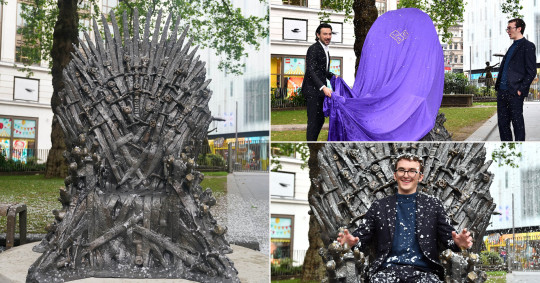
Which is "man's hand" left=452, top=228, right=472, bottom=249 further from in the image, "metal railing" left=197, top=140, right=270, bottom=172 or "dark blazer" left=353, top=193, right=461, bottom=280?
"metal railing" left=197, top=140, right=270, bottom=172

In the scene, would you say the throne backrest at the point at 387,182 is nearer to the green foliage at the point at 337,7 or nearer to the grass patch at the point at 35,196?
the green foliage at the point at 337,7

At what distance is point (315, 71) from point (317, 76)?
0.23 ft

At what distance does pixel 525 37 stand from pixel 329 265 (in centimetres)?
506

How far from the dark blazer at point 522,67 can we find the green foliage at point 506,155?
497 centimetres

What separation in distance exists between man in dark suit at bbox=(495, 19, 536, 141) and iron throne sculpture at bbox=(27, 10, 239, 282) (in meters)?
3.80

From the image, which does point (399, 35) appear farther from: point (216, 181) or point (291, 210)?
point (216, 181)

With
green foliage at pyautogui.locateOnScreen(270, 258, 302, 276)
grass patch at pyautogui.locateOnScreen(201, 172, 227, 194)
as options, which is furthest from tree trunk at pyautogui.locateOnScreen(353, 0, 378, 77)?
grass patch at pyautogui.locateOnScreen(201, 172, 227, 194)

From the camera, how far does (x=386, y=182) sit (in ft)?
18.5

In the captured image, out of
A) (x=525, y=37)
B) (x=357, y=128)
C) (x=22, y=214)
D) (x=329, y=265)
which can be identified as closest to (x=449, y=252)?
(x=329, y=265)

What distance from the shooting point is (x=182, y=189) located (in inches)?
236

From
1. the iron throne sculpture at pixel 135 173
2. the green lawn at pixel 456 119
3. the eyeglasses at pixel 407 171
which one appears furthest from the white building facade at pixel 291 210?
the eyeglasses at pixel 407 171

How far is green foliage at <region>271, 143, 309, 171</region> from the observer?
37.7 ft

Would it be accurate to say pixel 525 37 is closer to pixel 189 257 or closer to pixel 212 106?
pixel 189 257

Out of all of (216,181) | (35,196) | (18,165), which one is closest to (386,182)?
(35,196)
